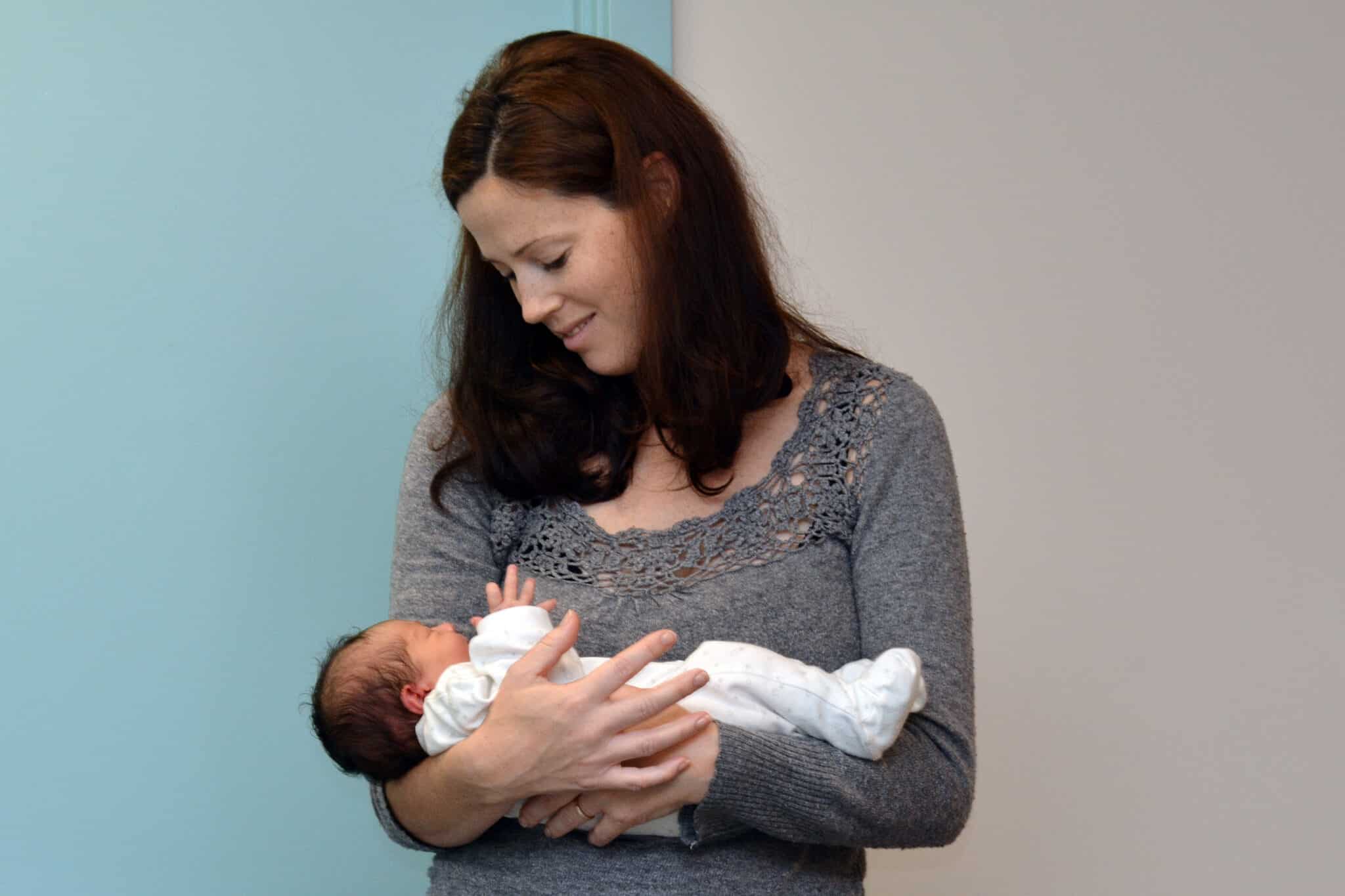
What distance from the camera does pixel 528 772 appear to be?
53.6 inches

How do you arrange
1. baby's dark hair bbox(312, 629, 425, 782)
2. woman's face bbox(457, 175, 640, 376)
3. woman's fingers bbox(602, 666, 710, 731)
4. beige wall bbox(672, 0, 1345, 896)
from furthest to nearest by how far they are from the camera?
beige wall bbox(672, 0, 1345, 896) < woman's face bbox(457, 175, 640, 376) < baby's dark hair bbox(312, 629, 425, 782) < woman's fingers bbox(602, 666, 710, 731)

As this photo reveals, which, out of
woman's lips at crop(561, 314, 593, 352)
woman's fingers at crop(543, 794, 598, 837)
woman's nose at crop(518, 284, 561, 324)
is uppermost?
woman's nose at crop(518, 284, 561, 324)

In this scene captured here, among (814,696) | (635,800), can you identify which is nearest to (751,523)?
(814,696)

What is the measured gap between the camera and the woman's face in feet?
5.24

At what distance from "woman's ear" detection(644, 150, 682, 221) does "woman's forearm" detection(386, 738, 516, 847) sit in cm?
72

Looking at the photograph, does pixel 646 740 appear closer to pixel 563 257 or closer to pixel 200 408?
pixel 563 257

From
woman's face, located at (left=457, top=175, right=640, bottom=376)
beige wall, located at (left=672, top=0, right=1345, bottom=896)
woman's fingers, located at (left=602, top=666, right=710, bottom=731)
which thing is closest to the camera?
woman's fingers, located at (left=602, top=666, right=710, bottom=731)

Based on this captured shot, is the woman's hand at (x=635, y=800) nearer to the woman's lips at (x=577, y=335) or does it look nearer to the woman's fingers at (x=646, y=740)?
the woman's fingers at (x=646, y=740)

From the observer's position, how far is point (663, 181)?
1683mm

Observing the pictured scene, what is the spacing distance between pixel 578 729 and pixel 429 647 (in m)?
0.26

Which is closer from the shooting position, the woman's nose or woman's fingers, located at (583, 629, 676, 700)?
woman's fingers, located at (583, 629, 676, 700)

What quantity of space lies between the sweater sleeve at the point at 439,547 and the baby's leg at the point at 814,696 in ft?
1.19

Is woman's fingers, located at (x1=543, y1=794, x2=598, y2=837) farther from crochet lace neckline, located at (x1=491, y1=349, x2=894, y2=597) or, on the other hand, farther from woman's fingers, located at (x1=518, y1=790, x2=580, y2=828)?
crochet lace neckline, located at (x1=491, y1=349, x2=894, y2=597)

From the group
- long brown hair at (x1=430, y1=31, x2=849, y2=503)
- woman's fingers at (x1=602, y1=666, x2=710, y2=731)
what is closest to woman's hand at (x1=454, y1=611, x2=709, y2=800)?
woman's fingers at (x1=602, y1=666, x2=710, y2=731)
